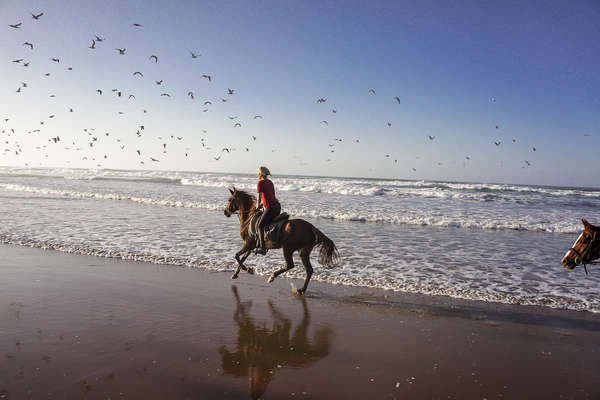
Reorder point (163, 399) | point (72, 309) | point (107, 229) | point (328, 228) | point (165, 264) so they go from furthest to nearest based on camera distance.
A: point (328, 228)
point (107, 229)
point (165, 264)
point (72, 309)
point (163, 399)

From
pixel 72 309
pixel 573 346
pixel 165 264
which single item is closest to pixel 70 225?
pixel 165 264

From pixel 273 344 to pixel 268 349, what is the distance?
0.18 metres

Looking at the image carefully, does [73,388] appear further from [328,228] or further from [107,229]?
[328,228]

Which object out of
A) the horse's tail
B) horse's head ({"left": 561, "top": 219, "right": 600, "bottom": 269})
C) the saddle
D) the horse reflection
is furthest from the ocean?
horse's head ({"left": 561, "top": 219, "right": 600, "bottom": 269})

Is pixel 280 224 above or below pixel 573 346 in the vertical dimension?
above

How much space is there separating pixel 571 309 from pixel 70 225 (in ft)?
54.1

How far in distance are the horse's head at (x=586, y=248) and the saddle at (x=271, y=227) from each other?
17.1 ft

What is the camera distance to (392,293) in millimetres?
7461

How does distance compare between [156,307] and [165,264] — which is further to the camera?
[165,264]

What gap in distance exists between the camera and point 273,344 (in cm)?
493

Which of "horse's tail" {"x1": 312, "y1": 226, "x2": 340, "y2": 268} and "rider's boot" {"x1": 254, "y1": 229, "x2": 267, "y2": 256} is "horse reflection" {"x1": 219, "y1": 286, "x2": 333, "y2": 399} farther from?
"rider's boot" {"x1": 254, "y1": 229, "x2": 267, "y2": 256}

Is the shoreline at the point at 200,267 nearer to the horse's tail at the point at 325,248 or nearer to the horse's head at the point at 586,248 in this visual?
the horse's tail at the point at 325,248

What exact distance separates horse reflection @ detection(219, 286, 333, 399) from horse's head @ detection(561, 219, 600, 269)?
352cm

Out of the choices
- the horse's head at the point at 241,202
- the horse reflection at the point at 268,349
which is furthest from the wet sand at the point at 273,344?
the horse's head at the point at 241,202
